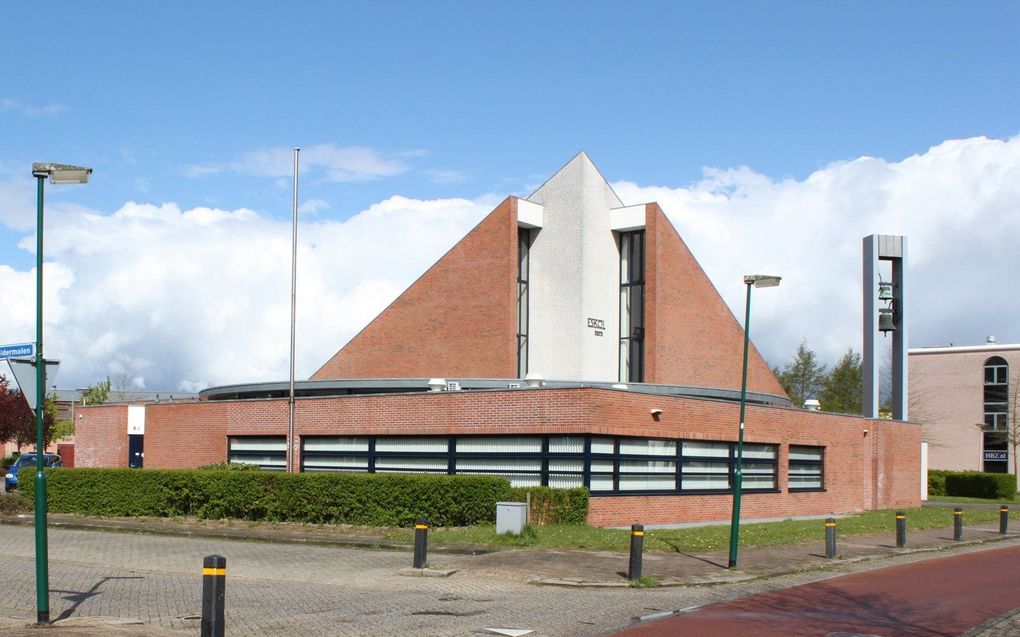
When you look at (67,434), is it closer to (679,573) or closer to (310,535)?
(310,535)

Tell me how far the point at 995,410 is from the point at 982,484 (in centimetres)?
1805

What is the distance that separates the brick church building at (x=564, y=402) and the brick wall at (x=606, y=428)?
0.06 metres

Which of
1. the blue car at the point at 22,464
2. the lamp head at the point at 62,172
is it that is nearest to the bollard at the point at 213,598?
the lamp head at the point at 62,172

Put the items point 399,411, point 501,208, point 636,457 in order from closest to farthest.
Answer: point 636,457, point 399,411, point 501,208

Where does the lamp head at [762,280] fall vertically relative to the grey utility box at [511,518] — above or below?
above

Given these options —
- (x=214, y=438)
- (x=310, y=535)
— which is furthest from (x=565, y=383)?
(x=214, y=438)

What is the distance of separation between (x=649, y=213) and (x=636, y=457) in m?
16.0

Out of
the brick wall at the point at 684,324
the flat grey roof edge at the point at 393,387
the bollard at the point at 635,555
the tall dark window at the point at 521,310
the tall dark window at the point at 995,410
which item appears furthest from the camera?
the tall dark window at the point at 995,410

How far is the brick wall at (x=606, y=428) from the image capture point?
27.3m

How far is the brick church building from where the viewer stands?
2791 cm

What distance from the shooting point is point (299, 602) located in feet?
49.7

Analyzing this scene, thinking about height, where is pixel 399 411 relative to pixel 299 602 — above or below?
above

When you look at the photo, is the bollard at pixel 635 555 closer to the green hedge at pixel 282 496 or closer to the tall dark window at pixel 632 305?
the green hedge at pixel 282 496

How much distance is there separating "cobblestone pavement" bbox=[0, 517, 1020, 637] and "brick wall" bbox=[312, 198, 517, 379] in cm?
1595
